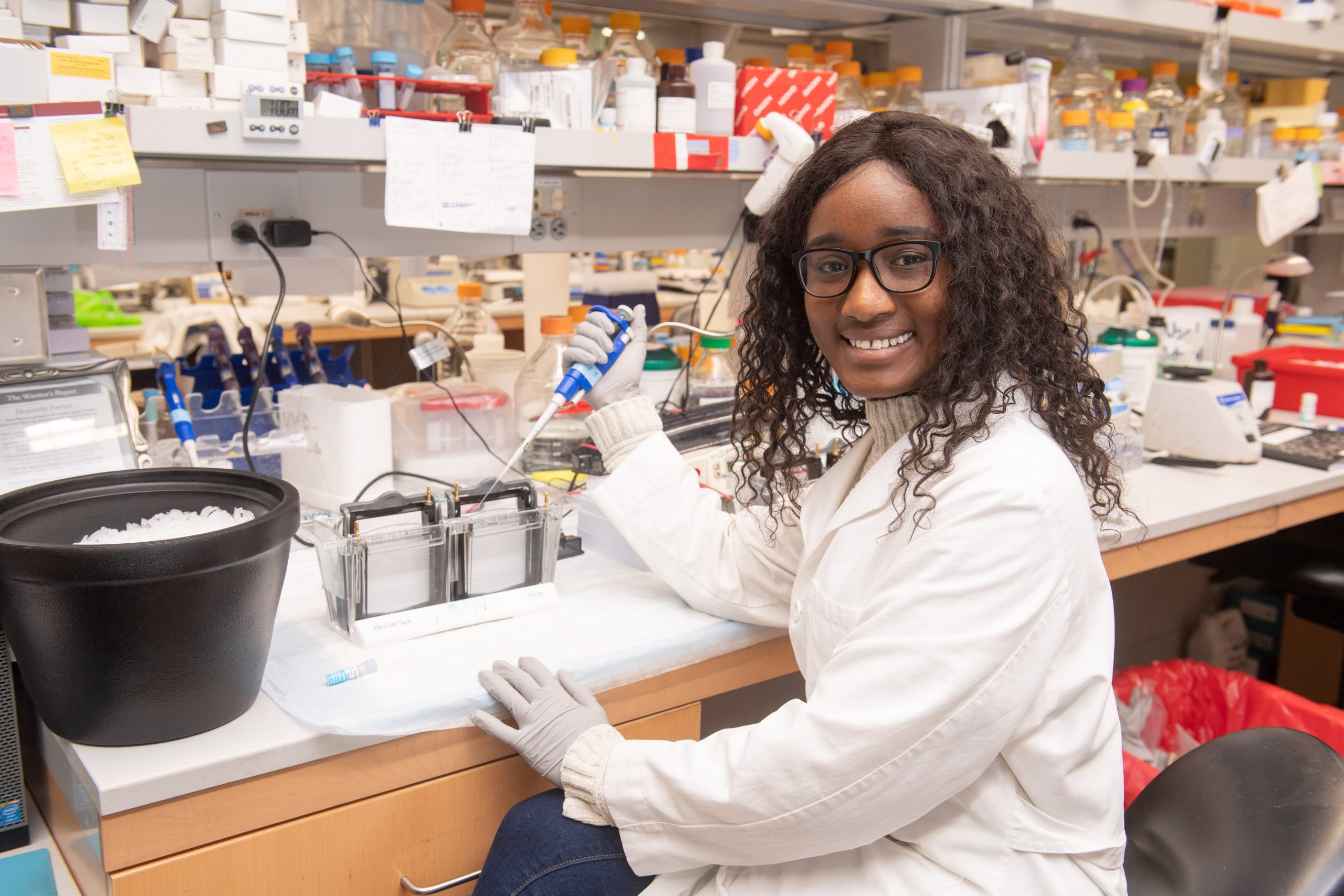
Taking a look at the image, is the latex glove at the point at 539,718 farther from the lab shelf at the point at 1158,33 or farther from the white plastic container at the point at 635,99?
the lab shelf at the point at 1158,33

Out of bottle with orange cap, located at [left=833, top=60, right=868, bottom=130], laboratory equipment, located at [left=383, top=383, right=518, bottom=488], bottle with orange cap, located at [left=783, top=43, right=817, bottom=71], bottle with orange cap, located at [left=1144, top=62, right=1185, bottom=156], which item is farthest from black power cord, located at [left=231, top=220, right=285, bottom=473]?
bottle with orange cap, located at [left=1144, top=62, right=1185, bottom=156]

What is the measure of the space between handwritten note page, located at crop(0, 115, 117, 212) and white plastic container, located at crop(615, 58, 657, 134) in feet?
2.71

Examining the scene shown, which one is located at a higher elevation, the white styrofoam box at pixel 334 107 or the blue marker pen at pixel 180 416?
the white styrofoam box at pixel 334 107

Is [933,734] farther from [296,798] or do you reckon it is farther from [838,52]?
[838,52]

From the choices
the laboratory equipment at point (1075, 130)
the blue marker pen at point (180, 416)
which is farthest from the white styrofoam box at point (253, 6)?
the laboratory equipment at point (1075, 130)

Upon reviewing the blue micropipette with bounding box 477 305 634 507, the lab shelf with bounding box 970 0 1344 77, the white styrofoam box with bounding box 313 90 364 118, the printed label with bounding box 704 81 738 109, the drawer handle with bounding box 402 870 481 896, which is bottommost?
the drawer handle with bounding box 402 870 481 896

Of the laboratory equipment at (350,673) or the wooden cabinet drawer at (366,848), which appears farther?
the laboratory equipment at (350,673)

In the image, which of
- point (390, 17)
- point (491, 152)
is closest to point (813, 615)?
point (491, 152)

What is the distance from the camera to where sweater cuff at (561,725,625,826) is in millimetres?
1066

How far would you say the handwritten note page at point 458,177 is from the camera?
1.48m

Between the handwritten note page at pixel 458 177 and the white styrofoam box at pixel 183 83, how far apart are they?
0.24 meters

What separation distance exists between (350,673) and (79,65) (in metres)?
0.80

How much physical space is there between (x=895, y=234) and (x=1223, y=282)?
12.3ft

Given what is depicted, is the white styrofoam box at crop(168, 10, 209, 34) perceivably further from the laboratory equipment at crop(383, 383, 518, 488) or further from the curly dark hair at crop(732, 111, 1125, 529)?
the curly dark hair at crop(732, 111, 1125, 529)
